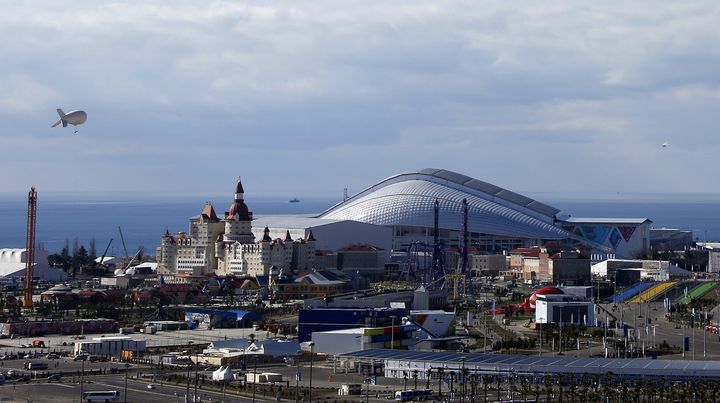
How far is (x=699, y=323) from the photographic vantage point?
218ft

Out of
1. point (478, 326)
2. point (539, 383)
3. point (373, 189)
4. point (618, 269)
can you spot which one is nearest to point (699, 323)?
point (478, 326)

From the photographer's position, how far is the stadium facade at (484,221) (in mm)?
117688

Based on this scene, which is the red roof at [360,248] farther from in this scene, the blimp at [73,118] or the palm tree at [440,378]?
the palm tree at [440,378]

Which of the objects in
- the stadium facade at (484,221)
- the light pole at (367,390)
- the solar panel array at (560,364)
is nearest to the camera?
the light pole at (367,390)

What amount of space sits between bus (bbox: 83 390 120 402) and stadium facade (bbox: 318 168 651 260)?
7707cm

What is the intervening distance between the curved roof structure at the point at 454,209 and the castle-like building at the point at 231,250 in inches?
691

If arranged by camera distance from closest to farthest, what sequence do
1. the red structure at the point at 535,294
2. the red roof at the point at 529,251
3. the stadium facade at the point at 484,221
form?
the red structure at the point at 535,294 → the red roof at the point at 529,251 → the stadium facade at the point at 484,221

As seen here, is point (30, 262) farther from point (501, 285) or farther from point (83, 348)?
point (501, 285)

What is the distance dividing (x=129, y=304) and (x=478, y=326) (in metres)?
21.9

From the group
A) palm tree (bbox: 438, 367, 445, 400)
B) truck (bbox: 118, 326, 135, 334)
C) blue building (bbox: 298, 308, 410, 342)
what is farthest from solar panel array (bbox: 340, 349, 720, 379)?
truck (bbox: 118, 326, 135, 334)

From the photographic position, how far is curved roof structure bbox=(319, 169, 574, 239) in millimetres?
117812

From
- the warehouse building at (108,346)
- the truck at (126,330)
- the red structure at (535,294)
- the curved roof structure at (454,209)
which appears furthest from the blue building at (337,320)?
the curved roof structure at (454,209)

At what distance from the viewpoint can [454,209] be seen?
389 feet

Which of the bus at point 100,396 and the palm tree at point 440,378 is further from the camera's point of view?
the palm tree at point 440,378
